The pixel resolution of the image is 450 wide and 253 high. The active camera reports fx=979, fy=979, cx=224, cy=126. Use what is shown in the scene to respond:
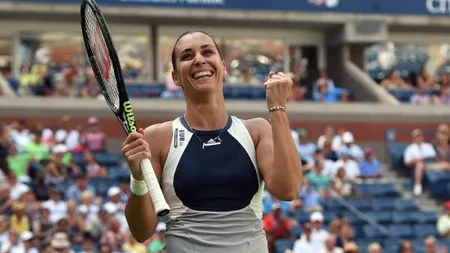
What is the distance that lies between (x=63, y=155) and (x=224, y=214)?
1109 centimetres

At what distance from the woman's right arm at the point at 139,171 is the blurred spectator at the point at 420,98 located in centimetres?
1778

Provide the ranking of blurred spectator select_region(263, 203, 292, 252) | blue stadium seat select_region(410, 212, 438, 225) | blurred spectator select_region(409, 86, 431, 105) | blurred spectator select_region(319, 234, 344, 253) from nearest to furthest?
blurred spectator select_region(319, 234, 344, 253) < blurred spectator select_region(263, 203, 292, 252) < blue stadium seat select_region(410, 212, 438, 225) < blurred spectator select_region(409, 86, 431, 105)

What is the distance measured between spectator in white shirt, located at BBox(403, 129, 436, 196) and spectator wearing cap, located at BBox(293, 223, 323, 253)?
188 inches

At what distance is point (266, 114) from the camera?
63.7 ft

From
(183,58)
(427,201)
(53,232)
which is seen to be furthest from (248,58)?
(183,58)

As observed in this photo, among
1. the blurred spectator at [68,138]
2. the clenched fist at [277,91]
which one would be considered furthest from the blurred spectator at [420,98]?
the clenched fist at [277,91]

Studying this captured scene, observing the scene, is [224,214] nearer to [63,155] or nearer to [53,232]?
[53,232]

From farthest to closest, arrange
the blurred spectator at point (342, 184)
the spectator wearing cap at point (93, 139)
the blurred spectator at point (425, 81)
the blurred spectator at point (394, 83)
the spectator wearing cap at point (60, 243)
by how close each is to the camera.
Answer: the blurred spectator at point (425, 81)
the blurred spectator at point (394, 83)
the spectator wearing cap at point (93, 139)
the blurred spectator at point (342, 184)
the spectator wearing cap at point (60, 243)

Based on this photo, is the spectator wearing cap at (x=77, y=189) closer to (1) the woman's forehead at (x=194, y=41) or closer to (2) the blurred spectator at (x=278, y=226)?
(2) the blurred spectator at (x=278, y=226)

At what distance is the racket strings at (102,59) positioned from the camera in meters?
3.89

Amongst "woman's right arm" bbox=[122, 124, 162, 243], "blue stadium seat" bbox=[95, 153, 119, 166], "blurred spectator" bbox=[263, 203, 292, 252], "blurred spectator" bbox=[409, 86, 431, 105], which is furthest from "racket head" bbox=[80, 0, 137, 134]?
"blurred spectator" bbox=[409, 86, 431, 105]

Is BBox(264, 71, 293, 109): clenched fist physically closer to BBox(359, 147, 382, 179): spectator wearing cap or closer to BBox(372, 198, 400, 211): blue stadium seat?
BBox(372, 198, 400, 211): blue stadium seat

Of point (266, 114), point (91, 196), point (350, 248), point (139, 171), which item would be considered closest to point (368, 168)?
point (266, 114)

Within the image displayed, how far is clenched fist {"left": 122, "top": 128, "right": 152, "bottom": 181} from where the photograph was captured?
12.0 feet
